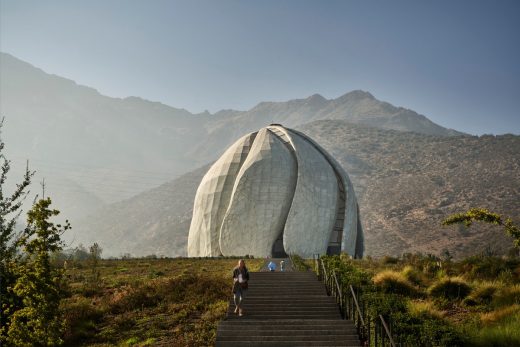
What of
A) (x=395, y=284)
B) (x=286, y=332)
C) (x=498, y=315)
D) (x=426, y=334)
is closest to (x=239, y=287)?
(x=286, y=332)

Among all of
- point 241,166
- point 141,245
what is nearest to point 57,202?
point 141,245

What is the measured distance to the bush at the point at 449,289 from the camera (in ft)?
54.2

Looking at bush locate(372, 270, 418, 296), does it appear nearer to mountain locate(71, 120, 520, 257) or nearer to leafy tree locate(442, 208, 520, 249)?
leafy tree locate(442, 208, 520, 249)

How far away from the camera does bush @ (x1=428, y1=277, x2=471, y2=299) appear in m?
16.5

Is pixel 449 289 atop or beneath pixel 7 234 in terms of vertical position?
beneath

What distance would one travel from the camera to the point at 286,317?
13.8 m

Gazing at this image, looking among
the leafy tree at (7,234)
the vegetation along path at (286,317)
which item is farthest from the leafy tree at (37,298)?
the vegetation along path at (286,317)

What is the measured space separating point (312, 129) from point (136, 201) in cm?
5297

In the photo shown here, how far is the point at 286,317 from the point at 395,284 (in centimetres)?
550

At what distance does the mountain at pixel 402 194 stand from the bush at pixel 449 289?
3691cm

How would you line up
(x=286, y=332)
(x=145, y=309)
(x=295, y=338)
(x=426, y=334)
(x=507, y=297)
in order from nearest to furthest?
(x=426, y=334) → (x=295, y=338) → (x=286, y=332) → (x=507, y=297) → (x=145, y=309)

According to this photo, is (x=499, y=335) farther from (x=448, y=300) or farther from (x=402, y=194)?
(x=402, y=194)

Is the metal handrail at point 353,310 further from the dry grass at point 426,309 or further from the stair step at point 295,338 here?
the dry grass at point 426,309

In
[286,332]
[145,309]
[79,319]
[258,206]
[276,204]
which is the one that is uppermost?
[276,204]
